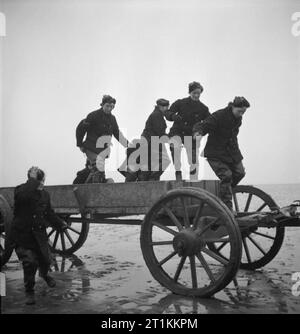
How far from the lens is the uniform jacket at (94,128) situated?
20.6 ft

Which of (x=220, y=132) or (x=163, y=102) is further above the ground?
(x=163, y=102)

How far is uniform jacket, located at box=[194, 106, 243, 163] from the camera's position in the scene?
16.5 ft

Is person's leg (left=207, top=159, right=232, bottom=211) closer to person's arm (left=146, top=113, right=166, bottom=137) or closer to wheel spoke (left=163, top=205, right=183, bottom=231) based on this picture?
wheel spoke (left=163, top=205, right=183, bottom=231)

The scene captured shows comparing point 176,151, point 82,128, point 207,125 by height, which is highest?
point 82,128

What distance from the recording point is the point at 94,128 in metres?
6.38

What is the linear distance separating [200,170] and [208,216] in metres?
1.79

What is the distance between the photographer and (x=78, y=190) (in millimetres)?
4875

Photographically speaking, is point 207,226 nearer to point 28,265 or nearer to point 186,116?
point 28,265

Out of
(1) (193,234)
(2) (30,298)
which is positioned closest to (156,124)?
(1) (193,234)

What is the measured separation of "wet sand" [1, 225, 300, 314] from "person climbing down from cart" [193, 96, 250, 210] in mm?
1305

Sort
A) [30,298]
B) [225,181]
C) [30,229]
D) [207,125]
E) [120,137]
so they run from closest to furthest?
[30,298] → [30,229] → [225,181] → [207,125] → [120,137]

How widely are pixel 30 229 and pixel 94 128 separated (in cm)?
253

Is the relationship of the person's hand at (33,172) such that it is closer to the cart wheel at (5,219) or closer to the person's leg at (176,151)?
the cart wheel at (5,219)

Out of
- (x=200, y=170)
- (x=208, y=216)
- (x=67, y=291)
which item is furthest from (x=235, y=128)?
→ (x=67, y=291)
